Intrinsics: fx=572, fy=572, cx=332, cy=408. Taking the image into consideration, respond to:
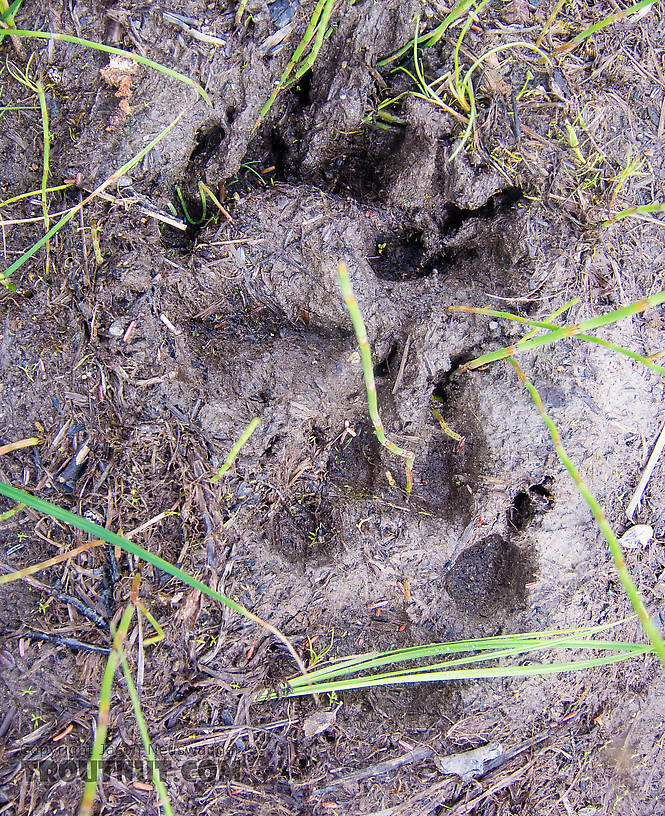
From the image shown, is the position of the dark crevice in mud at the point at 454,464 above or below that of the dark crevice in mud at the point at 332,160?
below

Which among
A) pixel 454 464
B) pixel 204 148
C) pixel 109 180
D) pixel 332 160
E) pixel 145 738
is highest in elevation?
pixel 332 160

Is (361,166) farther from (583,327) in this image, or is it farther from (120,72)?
(583,327)

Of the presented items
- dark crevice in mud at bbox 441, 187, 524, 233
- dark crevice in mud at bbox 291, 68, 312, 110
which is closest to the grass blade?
dark crevice in mud at bbox 441, 187, 524, 233

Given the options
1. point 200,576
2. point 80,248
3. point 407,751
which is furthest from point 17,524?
point 407,751

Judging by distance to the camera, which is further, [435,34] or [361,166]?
[361,166]

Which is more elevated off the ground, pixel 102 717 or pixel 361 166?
pixel 361 166

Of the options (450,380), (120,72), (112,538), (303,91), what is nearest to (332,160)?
(303,91)

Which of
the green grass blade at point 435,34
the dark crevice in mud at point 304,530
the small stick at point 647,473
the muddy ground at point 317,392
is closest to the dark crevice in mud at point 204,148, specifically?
the muddy ground at point 317,392

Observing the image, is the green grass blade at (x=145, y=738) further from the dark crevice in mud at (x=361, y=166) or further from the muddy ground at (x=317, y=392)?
the dark crevice in mud at (x=361, y=166)

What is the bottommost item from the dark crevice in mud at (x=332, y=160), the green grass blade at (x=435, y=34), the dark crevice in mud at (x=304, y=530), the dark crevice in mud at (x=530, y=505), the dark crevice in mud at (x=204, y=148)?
the dark crevice in mud at (x=304, y=530)
